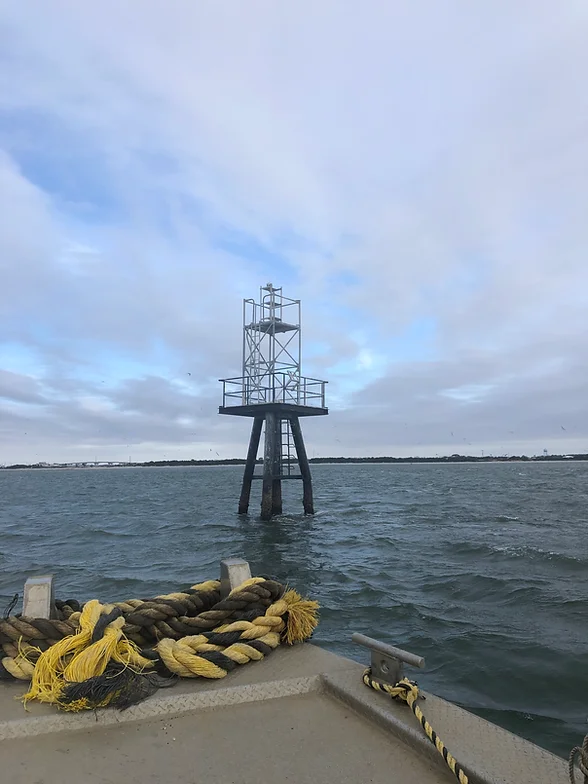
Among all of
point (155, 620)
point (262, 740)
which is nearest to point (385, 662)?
point (262, 740)

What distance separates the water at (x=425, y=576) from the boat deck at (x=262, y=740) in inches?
117

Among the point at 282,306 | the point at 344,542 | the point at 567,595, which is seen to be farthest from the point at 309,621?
the point at 282,306

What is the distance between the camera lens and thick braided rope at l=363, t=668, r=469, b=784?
2.72 metres

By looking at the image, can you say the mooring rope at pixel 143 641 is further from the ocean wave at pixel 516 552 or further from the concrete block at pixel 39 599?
the ocean wave at pixel 516 552

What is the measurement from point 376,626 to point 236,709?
601 centimetres

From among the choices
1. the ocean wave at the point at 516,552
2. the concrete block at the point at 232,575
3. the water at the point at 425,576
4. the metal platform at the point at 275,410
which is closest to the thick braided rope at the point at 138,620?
the concrete block at the point at 232,575

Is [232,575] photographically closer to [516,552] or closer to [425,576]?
[425,576]

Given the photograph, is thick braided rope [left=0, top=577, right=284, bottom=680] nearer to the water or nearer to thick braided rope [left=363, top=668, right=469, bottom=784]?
thick braided rope [left=363, top=668, right=469, bottom=784]

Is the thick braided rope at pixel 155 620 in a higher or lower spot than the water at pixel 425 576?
higher

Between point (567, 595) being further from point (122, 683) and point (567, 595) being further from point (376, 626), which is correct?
point (122, 683)

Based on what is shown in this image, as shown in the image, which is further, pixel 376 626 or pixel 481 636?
pixel 376 626

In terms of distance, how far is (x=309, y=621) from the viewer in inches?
184

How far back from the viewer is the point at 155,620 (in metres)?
4.49

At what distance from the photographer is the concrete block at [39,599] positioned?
444 cm
